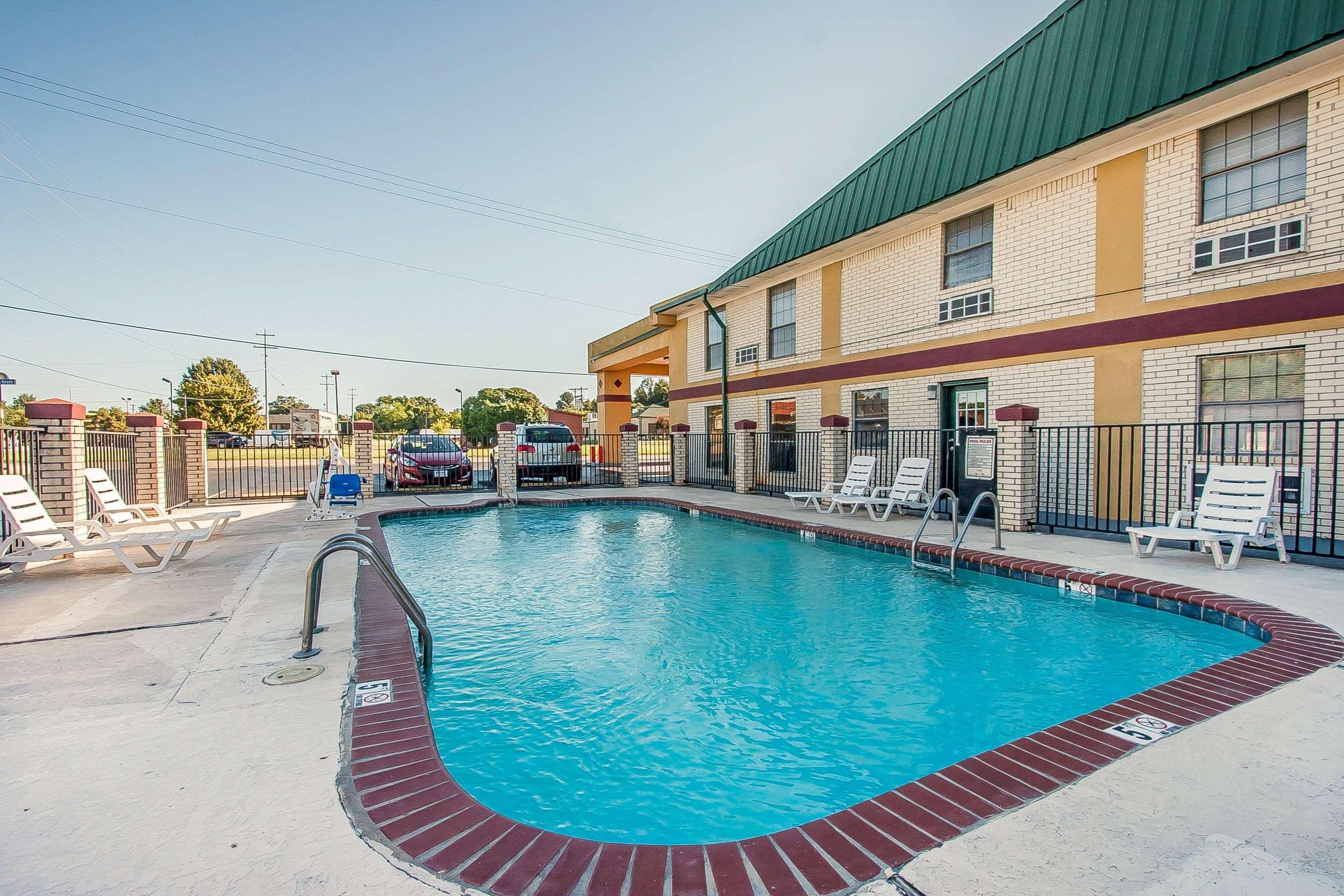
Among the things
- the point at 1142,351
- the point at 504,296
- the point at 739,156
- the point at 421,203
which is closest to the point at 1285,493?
the point at 1142,351

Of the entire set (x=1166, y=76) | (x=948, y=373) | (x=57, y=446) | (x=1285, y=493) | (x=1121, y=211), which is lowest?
(x=1285, y=493)

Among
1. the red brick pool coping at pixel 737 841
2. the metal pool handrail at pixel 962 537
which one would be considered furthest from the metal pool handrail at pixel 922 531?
the red brick pool coping at pixel 737 841

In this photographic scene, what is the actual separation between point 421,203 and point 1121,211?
2371 centimetres

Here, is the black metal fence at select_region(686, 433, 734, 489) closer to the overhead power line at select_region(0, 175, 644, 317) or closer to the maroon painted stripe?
the maroon painted stripe

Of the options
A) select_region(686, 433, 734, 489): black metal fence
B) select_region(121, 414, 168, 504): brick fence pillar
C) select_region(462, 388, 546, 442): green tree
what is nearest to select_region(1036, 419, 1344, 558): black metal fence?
select_region(686, 433, 734, 489): black metal fence

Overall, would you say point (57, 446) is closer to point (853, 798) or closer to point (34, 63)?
point (853, 798)

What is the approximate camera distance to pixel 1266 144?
730 cm

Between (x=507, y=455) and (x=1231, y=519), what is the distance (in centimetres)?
1248

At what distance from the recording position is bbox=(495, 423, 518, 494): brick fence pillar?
13812 millimetres

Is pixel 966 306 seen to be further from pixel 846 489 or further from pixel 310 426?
pixel 310 426

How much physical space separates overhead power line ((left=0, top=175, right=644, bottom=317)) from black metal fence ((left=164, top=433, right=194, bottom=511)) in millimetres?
16218

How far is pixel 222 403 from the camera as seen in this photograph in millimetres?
48344

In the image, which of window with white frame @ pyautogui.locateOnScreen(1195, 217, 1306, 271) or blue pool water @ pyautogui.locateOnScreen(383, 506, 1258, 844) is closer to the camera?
blue pool water @ pyautogui.locateOnScreen(383, 506, 1258, 844)

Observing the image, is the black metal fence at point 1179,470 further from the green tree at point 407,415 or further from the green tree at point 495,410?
the green tree at point 407,415
